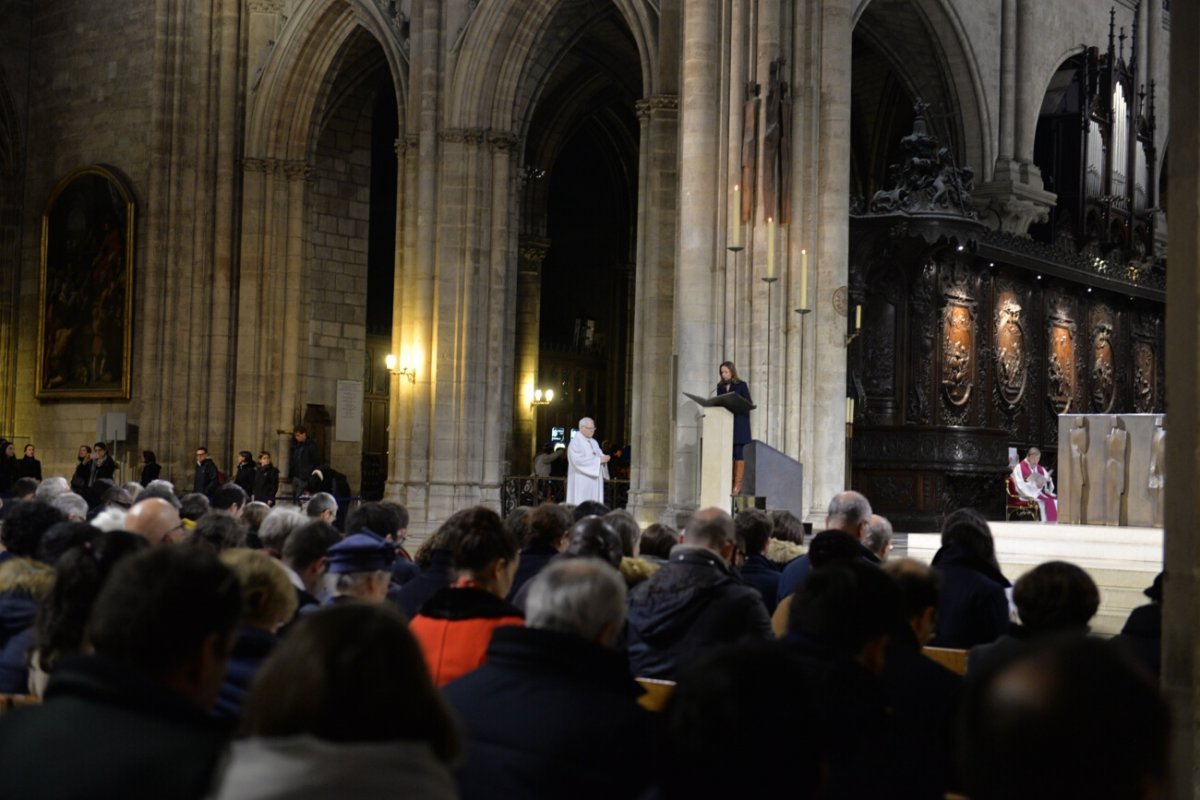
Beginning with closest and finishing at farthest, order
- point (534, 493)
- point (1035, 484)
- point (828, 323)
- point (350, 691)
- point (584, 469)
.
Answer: point (350, 691) → point (828, 323) → point (584, 469) → point (1035, 484) → point (534, 493)

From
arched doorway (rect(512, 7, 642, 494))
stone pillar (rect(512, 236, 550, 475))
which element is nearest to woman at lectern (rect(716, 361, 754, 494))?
arched doorway (rect(512, 7, 642, 494))

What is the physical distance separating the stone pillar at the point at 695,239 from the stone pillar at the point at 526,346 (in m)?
11.9

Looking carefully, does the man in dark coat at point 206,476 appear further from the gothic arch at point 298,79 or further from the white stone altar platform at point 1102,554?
the white stone altar platform at point 1102,554

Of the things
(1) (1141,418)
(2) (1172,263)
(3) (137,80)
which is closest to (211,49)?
(3) (137,80)

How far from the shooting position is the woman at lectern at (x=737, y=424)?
12.6 meters

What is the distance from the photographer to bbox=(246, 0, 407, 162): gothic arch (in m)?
22.2

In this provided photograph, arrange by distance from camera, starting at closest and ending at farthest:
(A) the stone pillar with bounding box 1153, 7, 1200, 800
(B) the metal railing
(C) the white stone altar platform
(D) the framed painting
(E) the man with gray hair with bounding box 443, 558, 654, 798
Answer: (E) the man with gray hair with bounding box 443, 558, 654, 798 → (A) the stone pillar with bounding box 1153, 7, 1200, 800 → (C) the white stone altar platform → (B) the metal railing → (D) the framed painting

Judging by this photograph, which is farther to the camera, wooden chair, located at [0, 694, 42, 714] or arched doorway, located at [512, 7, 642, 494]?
arched doorway, located at [512, 7, 642, 494]

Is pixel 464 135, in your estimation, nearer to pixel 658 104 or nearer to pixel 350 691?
pixel 658 104

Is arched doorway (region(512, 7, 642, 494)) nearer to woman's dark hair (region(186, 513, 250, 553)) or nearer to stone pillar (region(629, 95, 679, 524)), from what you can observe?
stone pillar (region(629, 95, 679, 524))

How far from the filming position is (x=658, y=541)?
6.77m

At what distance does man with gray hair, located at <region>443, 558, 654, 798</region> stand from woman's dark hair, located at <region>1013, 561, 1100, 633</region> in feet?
4.89

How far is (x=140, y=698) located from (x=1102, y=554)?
7.49m

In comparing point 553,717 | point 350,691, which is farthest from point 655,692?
point 350,691
